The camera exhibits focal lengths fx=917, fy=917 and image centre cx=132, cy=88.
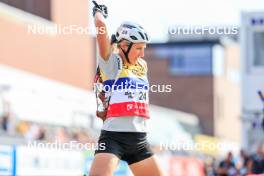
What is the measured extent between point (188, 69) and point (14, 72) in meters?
37.5

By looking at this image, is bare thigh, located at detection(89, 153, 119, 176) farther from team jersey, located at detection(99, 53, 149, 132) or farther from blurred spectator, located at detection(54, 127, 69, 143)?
blurred spectator, located at detection(54, 127, 69, 143)

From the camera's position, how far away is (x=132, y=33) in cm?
792

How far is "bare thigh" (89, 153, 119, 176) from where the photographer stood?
24.0 ft

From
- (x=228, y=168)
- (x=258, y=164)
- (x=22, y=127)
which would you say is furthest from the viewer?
(x=22, y=127)

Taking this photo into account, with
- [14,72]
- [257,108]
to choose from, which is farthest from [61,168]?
[14,72]

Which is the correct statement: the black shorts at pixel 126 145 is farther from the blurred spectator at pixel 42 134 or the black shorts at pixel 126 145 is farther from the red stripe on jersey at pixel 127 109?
the blurred spectator at pixel 42 134

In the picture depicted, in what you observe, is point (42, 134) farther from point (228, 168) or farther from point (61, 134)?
point (228, 168)

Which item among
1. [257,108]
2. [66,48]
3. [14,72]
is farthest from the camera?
[66,48]

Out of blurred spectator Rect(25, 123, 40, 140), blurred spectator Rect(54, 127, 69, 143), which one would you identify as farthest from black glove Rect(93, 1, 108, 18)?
blurred spectator Rect(25, 123, 40, 140)

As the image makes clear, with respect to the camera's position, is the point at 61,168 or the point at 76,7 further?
the point at 76,7

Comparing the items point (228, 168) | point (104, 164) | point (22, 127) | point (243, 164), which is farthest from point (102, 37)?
point (22, 127)

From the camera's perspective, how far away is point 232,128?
5875 centimetres

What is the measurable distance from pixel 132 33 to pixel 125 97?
0.59 metres

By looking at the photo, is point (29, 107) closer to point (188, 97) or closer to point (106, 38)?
point (106, 38)
